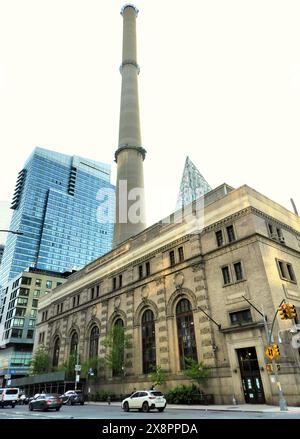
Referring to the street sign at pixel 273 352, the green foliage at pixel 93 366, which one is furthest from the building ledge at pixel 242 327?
the green foliage at pixel 93 366

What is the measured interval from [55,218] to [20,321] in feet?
227

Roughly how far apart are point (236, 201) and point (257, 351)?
15.0 meters

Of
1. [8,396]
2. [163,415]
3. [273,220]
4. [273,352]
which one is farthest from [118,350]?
[273,220]

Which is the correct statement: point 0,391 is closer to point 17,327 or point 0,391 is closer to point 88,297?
point 88,297

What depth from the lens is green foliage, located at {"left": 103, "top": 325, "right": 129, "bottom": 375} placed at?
135 ft

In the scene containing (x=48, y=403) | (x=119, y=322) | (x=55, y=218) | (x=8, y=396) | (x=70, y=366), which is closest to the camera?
(x=48, y=403)

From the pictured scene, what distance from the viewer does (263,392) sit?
2666 cm

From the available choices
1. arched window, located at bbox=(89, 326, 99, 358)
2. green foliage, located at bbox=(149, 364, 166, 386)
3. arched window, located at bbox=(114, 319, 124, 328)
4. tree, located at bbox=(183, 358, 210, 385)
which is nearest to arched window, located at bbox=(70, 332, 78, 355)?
arched window, located at bbox=(89, 326, 99, 358)

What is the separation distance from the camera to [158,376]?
1363 inches

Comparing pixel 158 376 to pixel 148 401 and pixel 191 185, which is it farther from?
pixel 191 185

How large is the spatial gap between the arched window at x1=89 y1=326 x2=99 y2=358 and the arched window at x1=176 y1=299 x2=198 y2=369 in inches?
735

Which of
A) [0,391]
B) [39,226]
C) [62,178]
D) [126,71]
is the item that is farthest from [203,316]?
[62,178]

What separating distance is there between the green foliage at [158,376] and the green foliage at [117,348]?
6.32 meters
